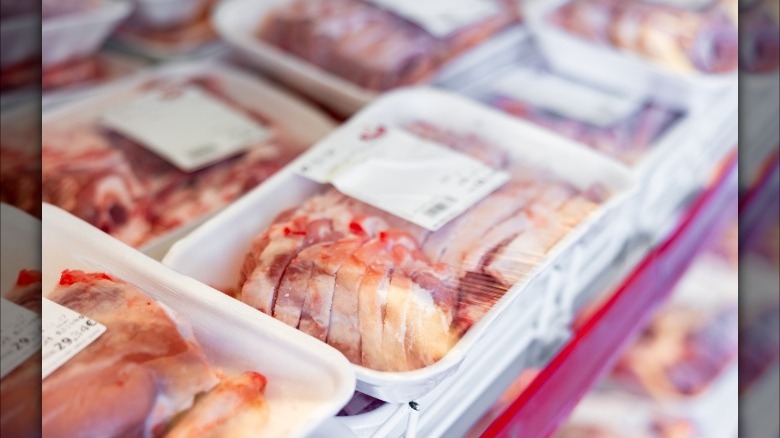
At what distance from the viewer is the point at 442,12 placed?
71.1 inches

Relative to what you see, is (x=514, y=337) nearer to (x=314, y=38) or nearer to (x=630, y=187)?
(x=630, y=187)

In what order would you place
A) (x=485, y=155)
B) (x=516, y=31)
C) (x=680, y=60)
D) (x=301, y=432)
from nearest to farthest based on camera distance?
(x=301, y=432), (x=485, y=155), (x=680, y=60), (x=516, y=31)

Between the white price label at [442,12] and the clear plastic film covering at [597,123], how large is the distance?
0.15m

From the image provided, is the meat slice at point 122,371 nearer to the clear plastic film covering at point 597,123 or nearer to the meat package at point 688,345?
the clear plastic film covering at point 597,123

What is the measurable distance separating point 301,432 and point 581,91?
3.70ft

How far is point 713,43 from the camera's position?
1.70 m

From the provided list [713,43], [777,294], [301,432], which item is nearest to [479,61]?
[713,43]

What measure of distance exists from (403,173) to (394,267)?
0.75 ft

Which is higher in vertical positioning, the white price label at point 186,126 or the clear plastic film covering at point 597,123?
the clear plastic film covering at point 597,123

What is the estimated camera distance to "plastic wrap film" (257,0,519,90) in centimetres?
167

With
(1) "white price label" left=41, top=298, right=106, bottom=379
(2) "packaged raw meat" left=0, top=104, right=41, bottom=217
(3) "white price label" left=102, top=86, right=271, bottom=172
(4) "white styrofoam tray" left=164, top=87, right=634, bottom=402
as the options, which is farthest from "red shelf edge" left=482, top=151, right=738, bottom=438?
(3) "white price label" left=102, top=86, right=271, bottom=172

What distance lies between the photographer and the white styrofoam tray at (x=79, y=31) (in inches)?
64.8

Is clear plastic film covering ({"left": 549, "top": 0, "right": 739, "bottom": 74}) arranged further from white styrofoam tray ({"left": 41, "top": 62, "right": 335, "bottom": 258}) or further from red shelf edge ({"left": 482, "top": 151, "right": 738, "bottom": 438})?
white styrofoam tray ({"left": 41, "top": 62, "right": 335, "bottom": 258})

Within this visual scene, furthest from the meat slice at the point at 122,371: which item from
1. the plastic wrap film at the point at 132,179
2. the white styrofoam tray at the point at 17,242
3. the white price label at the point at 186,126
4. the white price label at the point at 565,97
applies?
the white price label at the point at 565,97
